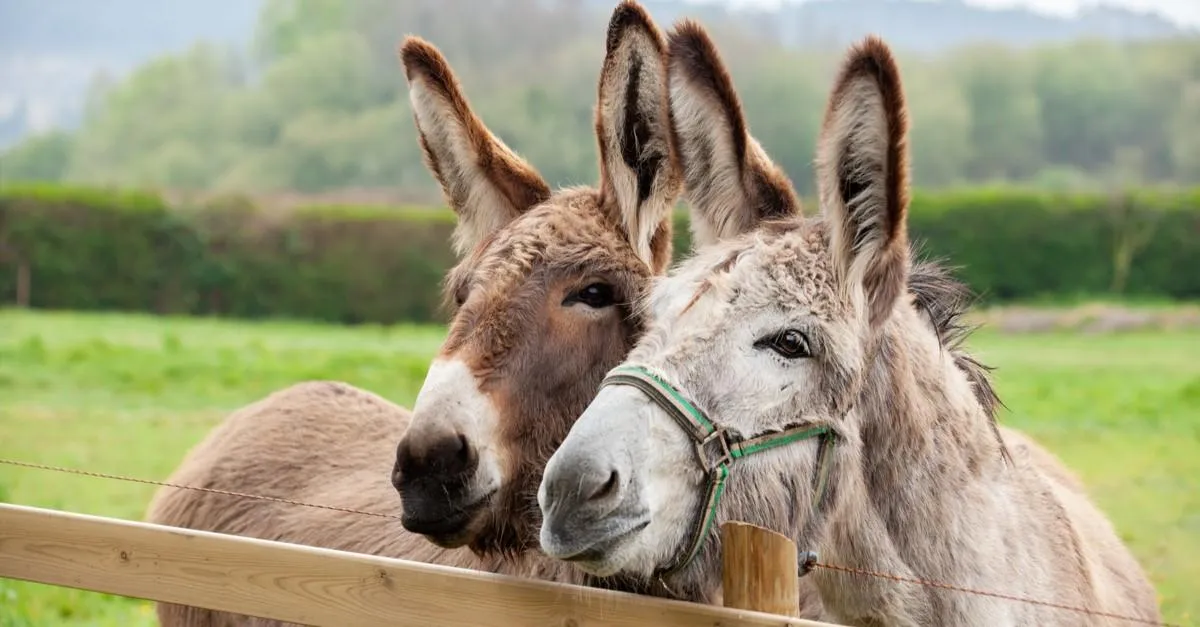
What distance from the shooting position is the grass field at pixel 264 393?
9.11 meters

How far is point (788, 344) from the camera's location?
263 centimetres

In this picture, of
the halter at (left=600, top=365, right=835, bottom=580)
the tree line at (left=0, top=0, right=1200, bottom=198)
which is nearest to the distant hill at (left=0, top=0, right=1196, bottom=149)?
the tree line at (left=0, top=0, right=1200, bottom=198)

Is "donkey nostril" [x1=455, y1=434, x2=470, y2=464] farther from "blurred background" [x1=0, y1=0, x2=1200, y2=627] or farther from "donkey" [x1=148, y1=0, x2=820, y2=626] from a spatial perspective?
"blurred background" [x1=0, y1=0, x2=1200, y2=627]

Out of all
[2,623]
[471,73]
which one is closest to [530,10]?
[471,73]

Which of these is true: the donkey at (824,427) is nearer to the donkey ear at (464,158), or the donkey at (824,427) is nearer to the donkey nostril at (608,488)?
the donkey nostril at (608,488)

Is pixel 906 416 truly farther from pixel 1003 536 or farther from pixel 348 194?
pixel 348 194

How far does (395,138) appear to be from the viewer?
4809cm

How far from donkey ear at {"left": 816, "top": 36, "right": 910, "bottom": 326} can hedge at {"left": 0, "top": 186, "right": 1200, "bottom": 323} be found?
24.6m

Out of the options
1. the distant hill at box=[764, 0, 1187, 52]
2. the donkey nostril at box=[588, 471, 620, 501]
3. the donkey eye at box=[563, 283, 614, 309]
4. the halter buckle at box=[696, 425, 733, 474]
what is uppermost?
the distant hill at box=[764, 0, 1187, 52]

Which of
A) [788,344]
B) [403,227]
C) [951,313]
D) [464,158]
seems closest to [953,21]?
[403,227]

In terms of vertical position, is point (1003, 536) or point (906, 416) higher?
point (906, 416)

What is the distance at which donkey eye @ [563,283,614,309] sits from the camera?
3.20 metres

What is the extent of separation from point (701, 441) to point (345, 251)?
85.8 feet

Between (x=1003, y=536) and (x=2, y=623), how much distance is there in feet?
17.8
